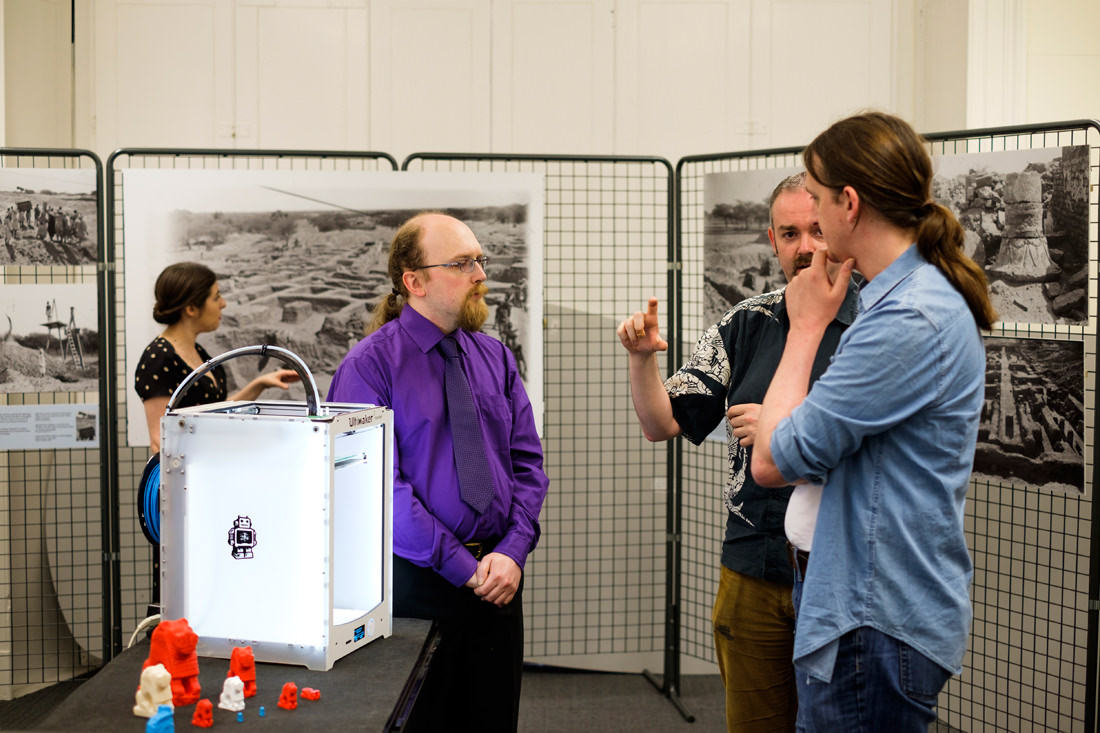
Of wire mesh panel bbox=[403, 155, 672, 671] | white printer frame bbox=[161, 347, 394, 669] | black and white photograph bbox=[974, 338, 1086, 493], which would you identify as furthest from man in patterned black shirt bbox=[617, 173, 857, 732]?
wire mesh panel bbox=[403, 155, 672, 671]

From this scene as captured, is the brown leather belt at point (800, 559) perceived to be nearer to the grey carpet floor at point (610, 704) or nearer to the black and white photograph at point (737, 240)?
the black and white photograph at point (737, 240)

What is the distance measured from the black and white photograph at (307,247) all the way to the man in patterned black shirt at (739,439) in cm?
169

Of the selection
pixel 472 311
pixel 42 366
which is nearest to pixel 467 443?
pixel 472 311

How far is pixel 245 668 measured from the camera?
4.99 feet

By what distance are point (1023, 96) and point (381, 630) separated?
11.0 feet

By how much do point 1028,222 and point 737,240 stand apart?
107cm

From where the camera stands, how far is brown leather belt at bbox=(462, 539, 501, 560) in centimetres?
224

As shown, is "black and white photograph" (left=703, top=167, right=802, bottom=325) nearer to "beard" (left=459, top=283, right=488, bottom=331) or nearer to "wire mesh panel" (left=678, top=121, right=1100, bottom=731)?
"wire mesh panel" (left=678, top=121, right=1100, bottom=731)

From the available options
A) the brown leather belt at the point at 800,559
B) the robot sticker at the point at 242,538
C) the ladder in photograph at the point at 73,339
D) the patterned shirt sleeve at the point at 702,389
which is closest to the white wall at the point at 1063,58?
the patterned shirt sleeve at the point at 702,389

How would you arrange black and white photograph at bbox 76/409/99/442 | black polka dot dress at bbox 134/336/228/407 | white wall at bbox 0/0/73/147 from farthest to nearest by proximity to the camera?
white wall at bbox 0/0/73/147 → black and white photograph at bbox 76/409/99/442 → black polka dot dress at bbox 134/336/228/407

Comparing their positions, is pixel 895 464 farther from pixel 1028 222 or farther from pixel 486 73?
pixel 486 73

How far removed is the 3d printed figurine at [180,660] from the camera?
146 cm

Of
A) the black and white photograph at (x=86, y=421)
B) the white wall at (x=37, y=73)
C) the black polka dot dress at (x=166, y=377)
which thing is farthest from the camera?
the white wall at (x=37, y=73)

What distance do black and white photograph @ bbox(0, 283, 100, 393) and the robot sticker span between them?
7.92 ft
